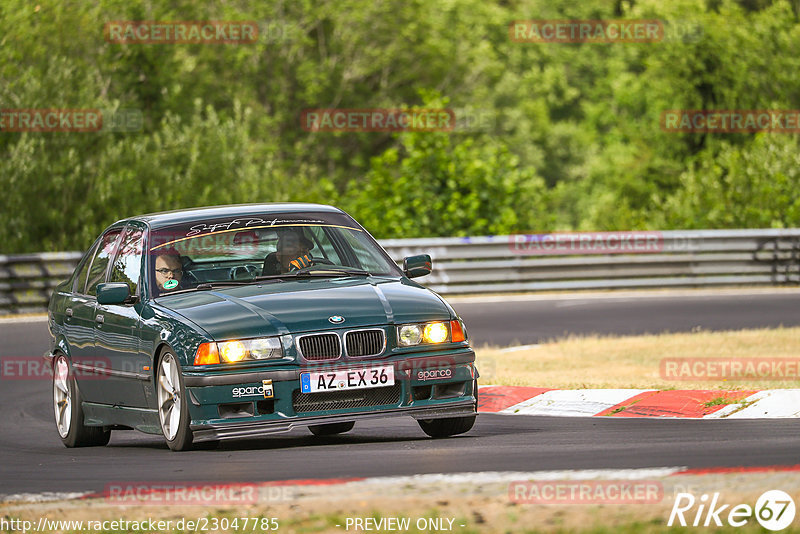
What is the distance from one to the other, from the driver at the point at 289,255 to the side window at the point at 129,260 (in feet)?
2.70

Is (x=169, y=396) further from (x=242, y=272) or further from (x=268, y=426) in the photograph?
(x=242, y=272)

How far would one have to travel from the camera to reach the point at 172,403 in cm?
859

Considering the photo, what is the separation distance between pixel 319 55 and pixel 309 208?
1728 inches

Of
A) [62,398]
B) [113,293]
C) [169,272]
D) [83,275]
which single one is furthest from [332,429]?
[83,275]

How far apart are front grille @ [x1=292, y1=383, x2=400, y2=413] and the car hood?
1.21ft

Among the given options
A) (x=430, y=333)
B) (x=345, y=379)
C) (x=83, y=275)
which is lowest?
(x=345, y=379)

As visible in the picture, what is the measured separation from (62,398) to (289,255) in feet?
7.00

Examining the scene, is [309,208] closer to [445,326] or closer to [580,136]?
[445,326]

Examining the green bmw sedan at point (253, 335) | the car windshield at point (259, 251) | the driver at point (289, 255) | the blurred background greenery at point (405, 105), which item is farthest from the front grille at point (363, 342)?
the blurred background greenery at point (405, 105)

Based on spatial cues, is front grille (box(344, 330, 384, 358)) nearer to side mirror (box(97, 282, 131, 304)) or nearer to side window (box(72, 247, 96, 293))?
side mirror (box(97, 282, 131, 304))

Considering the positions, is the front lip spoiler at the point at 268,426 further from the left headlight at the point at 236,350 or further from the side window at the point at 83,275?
the side window at the point at 83,275

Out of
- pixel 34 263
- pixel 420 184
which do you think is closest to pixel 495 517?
pixel 34 263

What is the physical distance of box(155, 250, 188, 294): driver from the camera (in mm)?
9234

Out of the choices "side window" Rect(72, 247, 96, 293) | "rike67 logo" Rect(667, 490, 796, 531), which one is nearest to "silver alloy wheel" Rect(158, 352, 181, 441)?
"side window" Rect(72, 247, 96, 293)
